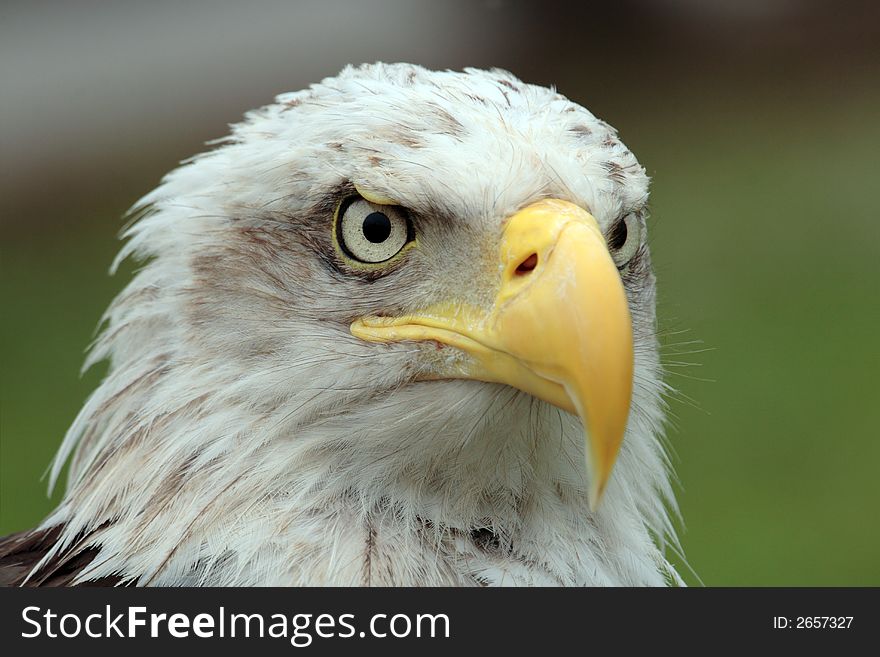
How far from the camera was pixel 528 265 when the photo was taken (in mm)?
1539

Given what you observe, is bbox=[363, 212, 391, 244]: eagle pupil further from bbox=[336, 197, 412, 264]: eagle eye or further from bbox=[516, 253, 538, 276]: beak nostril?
bbox=[516, 253, 538, 276]: beak nostril

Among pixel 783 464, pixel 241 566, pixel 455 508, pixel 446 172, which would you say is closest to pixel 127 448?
pixel 241 566

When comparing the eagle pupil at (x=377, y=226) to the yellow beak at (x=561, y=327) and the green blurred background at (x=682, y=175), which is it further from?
the green blurred background at (x=682, y=175)

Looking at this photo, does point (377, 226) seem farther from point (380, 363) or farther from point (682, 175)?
point (682, 175)

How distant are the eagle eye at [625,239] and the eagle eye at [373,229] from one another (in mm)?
373

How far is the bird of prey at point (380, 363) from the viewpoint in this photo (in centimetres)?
158

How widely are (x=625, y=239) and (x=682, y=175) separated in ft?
17.0

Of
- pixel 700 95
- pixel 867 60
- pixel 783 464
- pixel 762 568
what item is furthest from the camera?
pixel 700 95

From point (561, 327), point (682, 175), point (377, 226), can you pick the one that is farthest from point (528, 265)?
point (682, 175)

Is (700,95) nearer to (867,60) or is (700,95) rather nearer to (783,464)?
(867,60)

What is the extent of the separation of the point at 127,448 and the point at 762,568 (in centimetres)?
350

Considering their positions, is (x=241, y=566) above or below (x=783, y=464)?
above

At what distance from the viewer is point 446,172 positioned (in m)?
1.60

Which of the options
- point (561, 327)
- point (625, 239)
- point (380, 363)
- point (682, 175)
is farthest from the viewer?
point (682, 175)
